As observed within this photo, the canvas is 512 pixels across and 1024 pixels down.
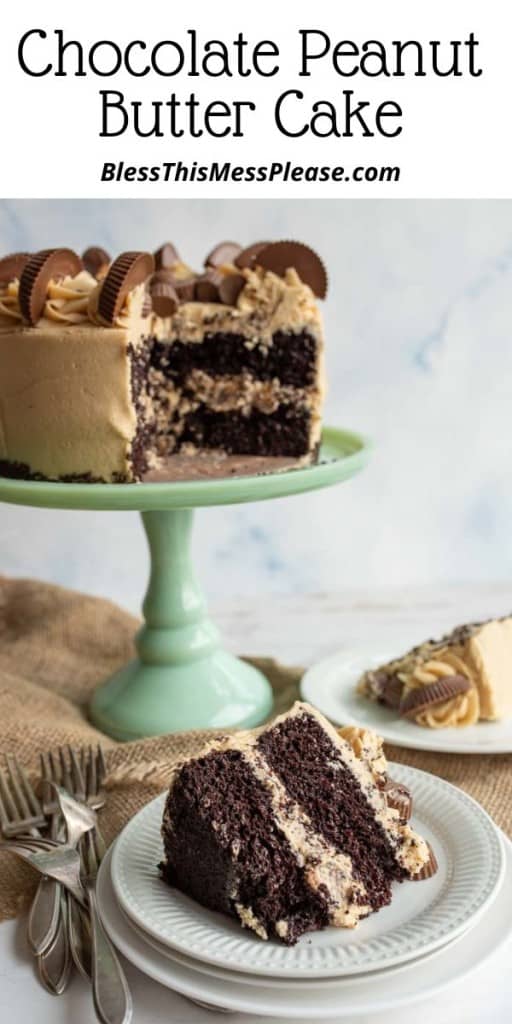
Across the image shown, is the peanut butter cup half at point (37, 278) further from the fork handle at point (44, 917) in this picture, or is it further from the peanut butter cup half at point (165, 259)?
the fork handle at point (44, 917)

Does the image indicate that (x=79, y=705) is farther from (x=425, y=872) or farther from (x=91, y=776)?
(x=425, y=872)

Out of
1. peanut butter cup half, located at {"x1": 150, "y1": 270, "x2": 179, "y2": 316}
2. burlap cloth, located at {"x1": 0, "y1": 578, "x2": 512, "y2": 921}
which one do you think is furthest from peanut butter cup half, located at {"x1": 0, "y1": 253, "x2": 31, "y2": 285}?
burlap cloth, located at {"x1": 0, "y1": 578, "x2": 512, "y2": 921}

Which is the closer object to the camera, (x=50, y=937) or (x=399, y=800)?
(x=50, y=937)

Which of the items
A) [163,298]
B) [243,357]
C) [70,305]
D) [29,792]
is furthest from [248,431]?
[29,792]

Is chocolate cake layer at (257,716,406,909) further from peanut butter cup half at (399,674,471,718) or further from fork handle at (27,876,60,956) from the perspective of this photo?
peanut butter cup half at (399,674,471,718)

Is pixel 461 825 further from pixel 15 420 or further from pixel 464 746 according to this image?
pixel 15 420

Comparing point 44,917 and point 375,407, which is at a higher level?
point 375,407
